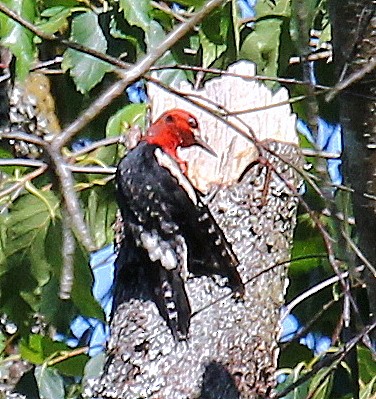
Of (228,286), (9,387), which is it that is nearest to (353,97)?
(228,286)

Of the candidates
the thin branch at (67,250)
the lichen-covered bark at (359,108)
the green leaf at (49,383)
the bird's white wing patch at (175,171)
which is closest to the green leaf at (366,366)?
the bird's white wing patch at (175,171)

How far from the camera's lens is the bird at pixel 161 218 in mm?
2875

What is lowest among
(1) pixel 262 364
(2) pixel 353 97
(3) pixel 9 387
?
(3) pixel 9 387

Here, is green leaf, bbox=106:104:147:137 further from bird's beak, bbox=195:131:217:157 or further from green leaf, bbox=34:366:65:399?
green leaf, bbox=34:366:65:399

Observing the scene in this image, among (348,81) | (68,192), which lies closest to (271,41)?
(348,81)

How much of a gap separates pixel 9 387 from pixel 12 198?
1011 mm

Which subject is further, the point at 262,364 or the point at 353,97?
the point at 262,364

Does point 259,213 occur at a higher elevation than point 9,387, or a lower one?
higher

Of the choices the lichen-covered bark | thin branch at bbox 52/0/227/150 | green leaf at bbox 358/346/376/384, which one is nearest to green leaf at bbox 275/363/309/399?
green leaf at bbox 358/346/376/384

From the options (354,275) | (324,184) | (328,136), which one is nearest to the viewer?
(324,184)

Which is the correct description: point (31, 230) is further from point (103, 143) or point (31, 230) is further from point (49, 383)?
point (49, 383)

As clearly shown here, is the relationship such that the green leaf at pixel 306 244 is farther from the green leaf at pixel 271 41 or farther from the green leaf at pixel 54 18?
the green leaf at pixel 54 18

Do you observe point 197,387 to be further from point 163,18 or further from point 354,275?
point 354,275

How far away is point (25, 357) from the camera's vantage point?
3.39m
